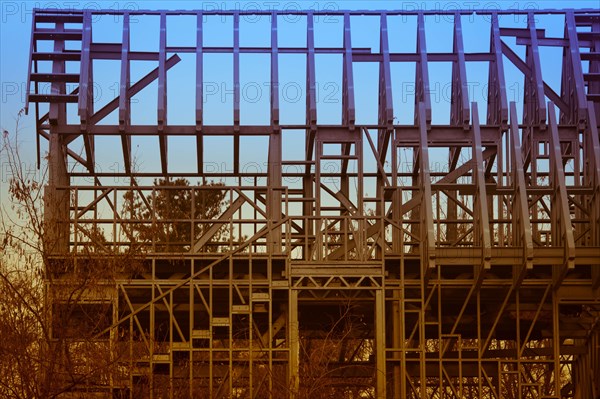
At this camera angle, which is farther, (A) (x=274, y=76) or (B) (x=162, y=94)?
(A) (x=274, y=76)

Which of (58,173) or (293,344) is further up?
(58,173)

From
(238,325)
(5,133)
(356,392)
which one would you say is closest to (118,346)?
(5,133)

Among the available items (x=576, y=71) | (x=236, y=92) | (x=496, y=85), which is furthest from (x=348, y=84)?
(x=576, y=71)

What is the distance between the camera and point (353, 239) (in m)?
34.2

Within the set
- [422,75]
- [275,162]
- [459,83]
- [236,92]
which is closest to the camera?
[275,162]

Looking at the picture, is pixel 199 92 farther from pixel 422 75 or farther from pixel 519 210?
pixel 519 210

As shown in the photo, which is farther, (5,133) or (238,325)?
(238,325)

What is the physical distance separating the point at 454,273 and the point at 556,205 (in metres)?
3.11

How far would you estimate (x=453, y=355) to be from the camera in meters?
35.0

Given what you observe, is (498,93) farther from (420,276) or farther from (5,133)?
(5,133)

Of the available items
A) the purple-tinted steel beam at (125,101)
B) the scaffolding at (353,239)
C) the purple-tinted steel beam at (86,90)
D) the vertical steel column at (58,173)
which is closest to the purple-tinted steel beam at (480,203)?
the scaffolding at (353,239)

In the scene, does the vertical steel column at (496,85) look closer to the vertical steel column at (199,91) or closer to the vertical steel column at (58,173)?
the vertical steel column at (199,91)

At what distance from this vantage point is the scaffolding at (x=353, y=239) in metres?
32.7

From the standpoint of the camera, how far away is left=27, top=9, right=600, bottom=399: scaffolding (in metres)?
32.7
